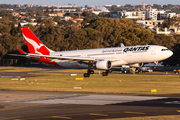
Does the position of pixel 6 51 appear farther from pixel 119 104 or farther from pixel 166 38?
pixel 119 104

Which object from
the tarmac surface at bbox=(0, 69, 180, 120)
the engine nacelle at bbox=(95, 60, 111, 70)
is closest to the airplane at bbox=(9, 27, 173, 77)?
the engine nacelle at bbox=(95, 60, 111, 70)

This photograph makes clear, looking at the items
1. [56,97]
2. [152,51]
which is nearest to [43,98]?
[56,97]

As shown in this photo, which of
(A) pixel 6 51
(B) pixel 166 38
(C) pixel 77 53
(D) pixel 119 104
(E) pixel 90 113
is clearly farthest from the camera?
(B) pixel 166 38

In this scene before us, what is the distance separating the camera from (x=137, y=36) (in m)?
140

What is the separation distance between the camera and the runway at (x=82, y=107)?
2933 cm

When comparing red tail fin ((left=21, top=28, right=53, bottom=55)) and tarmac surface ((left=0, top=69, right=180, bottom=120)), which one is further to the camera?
red tail fin ((left=21, top=28, right=53, bottom=55))

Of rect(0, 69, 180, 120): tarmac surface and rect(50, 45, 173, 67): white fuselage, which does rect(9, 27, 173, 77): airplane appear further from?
rect(0, 69, 180, 120): tarmac surface

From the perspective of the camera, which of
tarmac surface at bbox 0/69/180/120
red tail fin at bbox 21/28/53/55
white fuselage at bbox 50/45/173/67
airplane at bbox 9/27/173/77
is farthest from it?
red tail fin at bbox 21/28/53/55

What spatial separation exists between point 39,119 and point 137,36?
115m

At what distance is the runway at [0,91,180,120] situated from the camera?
96.2ft

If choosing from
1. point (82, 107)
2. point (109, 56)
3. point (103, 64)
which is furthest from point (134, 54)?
point (82, 107)

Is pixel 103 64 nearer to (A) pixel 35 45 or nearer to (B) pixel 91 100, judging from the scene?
(A) pixel 35 45

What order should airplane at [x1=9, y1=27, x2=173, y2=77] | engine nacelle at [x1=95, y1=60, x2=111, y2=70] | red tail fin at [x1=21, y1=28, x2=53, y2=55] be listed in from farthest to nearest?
red tail fin at [x1=21, y1=28, x2=53, y2=55] < engine nacelle at [x1=95, y1=60, x2=111, y2=70] < airplane at [x1=9, y1=27, x2=173, y2=77]

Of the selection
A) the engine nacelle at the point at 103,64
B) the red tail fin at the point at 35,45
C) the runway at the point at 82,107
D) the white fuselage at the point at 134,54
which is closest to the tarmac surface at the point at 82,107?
the runway at the point at 82,107
